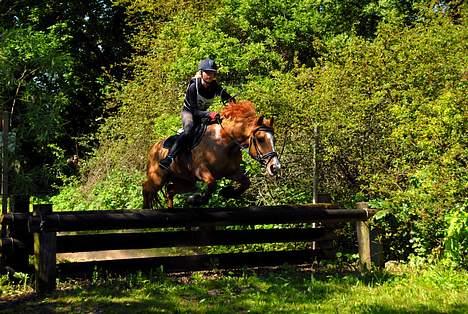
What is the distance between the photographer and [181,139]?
25.3ft

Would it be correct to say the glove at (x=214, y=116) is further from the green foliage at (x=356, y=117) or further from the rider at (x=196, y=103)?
the green foliage at (x=356, y=117)

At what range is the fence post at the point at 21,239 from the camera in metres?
7.62

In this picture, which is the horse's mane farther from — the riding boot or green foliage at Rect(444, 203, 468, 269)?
green foliage at Rect(444, 203, 468, 269)

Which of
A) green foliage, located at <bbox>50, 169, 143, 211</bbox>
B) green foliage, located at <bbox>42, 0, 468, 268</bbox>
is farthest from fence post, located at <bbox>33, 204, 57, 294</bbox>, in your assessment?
green foliage, located at <bbox>50, 169, 143, 211</bbox>

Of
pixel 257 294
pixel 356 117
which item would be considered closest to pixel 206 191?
pixel 257 294

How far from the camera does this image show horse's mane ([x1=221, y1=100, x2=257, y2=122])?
7.32 metres

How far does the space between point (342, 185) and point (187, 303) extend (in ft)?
16.3

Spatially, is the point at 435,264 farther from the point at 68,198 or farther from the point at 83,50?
the point at 83,50

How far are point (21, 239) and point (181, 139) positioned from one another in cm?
260

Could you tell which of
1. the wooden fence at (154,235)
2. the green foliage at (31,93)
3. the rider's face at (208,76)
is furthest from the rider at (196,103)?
the green foliage at (31,93)

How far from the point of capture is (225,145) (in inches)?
291

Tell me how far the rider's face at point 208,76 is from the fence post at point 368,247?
3289mm

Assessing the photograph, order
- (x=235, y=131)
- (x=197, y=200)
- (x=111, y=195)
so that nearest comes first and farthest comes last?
1. (x=235, y=131)
2. (x=197, y=200)
3. (x=111, y=195)

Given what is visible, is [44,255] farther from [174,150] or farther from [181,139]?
[181,139]
